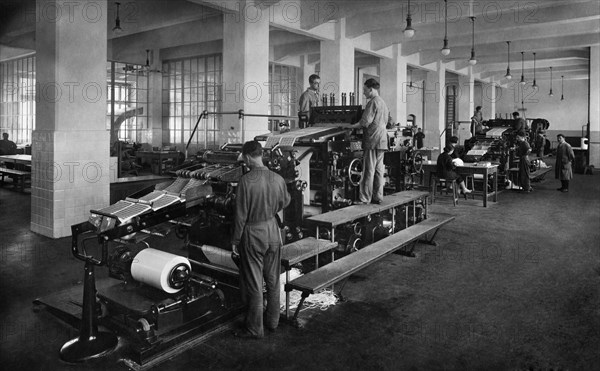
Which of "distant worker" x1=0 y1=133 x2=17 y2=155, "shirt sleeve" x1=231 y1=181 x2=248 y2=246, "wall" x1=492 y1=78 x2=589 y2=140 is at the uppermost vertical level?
"wall" x1=492 y1=78 x2=589 y2=140

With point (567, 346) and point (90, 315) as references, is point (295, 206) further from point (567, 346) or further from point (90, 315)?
point (567, 346)

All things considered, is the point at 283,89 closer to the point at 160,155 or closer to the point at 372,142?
the point at 160,155

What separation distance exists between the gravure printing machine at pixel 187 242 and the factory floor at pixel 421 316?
233 millimetres

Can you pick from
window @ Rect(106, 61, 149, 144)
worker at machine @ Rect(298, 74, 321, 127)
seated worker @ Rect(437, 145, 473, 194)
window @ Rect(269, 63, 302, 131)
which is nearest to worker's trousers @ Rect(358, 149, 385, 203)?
worker at machine @ Rect(298, 74, 321, 127)

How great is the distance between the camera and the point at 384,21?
13820 mm

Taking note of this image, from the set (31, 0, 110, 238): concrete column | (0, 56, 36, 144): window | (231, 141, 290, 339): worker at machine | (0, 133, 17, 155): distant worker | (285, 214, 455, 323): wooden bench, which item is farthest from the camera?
(0, 56, 36, 144): window

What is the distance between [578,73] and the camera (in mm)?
27984

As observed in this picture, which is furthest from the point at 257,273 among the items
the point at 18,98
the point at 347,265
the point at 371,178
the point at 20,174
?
the point at 18,98

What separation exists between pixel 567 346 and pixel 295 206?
9.07 feet

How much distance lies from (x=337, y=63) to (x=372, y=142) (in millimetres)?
8555

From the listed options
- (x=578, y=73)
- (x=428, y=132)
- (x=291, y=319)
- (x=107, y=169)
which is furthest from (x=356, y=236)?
(x=578, y=73)

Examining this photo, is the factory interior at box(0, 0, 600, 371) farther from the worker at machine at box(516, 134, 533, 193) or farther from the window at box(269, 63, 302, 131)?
the window at box(269, 63, 302, 131)

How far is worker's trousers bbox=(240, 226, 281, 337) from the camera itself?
12.6ft

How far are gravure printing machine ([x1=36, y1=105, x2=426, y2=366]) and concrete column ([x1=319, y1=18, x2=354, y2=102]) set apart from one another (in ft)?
27.1
